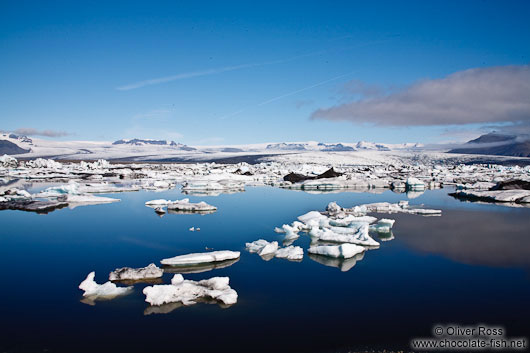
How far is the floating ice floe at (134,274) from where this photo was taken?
441cm

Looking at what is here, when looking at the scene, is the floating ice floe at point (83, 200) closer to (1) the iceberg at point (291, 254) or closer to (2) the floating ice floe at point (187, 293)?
(1) the iceberg at point (291, 254)

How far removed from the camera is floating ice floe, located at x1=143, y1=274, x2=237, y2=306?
3756mm

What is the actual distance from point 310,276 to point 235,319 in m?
1.46

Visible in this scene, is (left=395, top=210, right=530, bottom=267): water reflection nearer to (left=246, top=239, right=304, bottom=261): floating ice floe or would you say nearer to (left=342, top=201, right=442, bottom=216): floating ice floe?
(left=342, top=201, right=442, bottom=216): floating ice floe

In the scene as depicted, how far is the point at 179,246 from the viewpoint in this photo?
5996mm

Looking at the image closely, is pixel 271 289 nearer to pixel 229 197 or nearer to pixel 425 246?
pixel 425 246

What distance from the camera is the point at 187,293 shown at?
12.6ft

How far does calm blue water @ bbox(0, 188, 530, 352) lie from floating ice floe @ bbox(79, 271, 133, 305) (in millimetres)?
103

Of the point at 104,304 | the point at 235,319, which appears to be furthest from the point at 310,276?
the point at 104,304

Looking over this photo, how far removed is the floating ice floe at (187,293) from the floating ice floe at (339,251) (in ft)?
6.20

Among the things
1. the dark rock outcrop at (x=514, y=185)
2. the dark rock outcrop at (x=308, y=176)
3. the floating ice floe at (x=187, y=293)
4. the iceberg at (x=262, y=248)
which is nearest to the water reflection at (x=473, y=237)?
the iceberg at (x=262, y=248)

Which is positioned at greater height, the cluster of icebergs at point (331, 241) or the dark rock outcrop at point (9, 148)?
the dark rock outcrop at point (9, 148)

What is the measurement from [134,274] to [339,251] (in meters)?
2.72

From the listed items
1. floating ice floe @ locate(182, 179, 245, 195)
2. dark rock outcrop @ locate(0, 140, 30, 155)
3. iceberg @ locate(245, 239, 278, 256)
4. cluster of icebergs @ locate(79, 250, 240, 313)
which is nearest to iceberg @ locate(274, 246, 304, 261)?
iceberg @ locate(245, 239, 278, 256)
